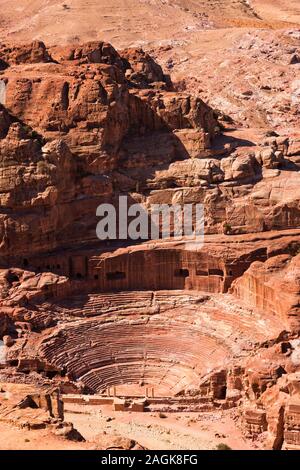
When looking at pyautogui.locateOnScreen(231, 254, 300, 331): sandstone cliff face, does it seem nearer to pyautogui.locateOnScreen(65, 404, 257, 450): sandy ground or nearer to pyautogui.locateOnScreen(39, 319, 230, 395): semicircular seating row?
pyautogui.locateOnScreen(39, 319, 230, 395): semicircular seating row

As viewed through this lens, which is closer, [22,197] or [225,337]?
[225,337]

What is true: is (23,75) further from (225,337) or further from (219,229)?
(225,337)

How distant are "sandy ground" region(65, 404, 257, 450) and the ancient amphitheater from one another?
0.64m

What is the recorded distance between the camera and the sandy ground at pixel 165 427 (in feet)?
164

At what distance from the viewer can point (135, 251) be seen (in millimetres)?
65625

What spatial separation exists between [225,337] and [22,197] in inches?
593

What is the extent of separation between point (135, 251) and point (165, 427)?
615 inches

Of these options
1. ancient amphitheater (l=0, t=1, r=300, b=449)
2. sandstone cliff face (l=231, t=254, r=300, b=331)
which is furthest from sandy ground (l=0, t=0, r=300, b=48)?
sandstone cliff face (l=231, t=254, r=300, b=331)

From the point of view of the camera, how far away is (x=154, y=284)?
6606 cm

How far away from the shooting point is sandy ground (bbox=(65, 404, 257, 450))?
164 ft

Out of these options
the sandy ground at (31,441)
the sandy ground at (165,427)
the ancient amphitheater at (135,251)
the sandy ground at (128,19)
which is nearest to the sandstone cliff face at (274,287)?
the ancient amphitheater at (135,251)

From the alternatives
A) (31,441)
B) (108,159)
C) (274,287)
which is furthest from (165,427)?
(108,159)

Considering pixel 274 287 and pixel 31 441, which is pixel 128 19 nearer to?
pixel 274 287
